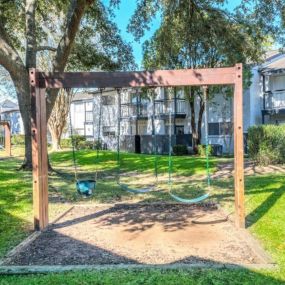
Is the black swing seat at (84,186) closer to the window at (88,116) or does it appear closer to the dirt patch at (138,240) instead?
the dirt patch at (138,240)

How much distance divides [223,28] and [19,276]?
1401cm

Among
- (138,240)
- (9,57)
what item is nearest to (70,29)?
(9,57)

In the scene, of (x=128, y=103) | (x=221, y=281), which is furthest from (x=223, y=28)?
(x=128, y=103)

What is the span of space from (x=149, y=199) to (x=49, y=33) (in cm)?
1344

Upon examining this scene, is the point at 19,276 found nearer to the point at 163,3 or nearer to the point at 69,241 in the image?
the point at 69,241

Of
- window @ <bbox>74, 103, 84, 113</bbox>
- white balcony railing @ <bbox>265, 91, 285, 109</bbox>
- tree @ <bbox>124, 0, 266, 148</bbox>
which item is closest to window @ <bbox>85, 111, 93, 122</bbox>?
window @ <bbox>74, 103, 84, 113</bbox>

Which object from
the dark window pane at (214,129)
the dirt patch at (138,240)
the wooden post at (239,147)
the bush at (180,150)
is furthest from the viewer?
the dark window pane at (214,129)

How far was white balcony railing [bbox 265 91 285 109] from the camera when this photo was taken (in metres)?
26.7

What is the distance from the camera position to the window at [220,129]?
92.8ft

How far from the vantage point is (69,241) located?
243 inches

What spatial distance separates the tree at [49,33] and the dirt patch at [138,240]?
→ 707 cm

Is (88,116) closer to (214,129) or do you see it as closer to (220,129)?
(214,129)

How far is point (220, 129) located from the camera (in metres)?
29.2

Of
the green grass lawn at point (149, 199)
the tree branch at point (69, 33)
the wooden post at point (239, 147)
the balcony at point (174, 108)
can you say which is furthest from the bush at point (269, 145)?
the balcony at point (174, 108)
